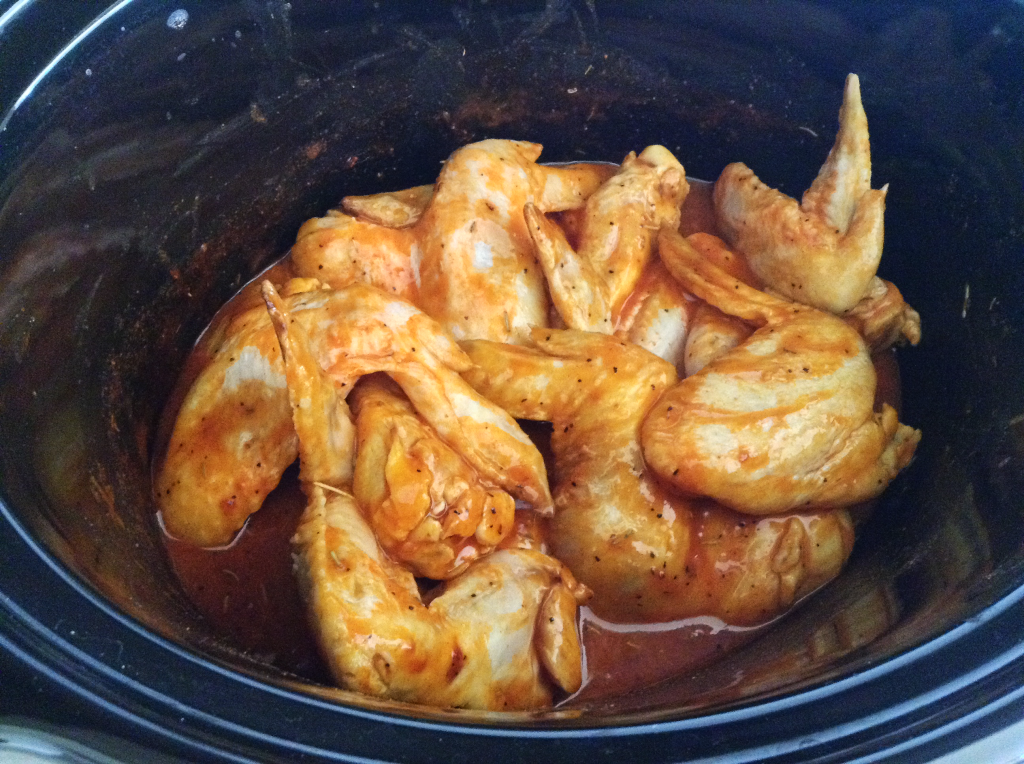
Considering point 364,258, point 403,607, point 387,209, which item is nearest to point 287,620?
point 403,607

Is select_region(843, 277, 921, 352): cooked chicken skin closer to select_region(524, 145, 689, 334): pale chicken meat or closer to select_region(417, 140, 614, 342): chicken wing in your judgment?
select_region(524, 145, 689, 334): pale chicken meat

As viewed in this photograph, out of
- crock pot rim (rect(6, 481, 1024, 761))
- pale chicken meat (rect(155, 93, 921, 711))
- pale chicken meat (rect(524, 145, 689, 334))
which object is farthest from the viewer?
pale chicken meat (rect(524, 145, 689, 334))

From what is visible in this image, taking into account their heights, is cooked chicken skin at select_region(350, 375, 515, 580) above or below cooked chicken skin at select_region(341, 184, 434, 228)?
below

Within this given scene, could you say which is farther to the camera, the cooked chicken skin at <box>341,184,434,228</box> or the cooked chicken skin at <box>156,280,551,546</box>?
the cooked chicken skin at <box>341,184,434,228</box>

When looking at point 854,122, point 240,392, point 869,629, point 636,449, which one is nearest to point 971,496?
point 869,629

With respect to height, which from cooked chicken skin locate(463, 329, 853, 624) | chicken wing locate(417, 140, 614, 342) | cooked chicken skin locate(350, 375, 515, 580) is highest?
chicken wing locate(417, 140, 614, 342)

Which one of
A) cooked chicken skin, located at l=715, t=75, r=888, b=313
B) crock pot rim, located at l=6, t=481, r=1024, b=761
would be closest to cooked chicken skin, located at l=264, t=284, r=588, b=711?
crock pot rim, located at l=6, t=481, r=1024, b=761
